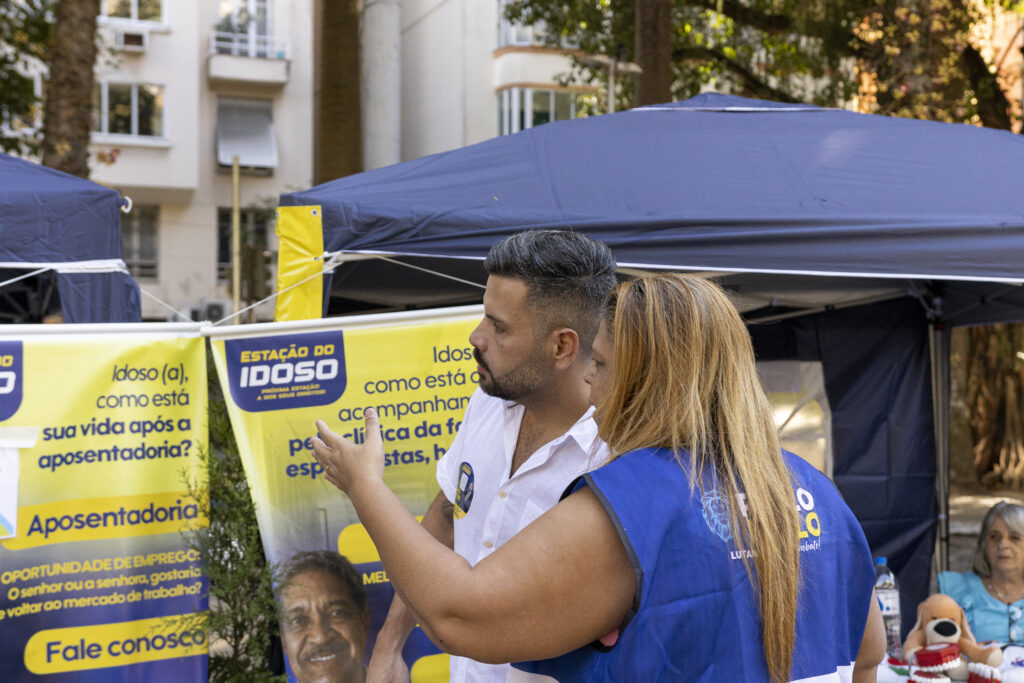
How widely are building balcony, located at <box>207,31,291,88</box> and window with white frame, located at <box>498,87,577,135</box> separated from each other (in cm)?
605

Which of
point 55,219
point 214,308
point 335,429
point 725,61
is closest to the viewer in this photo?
point 335,429

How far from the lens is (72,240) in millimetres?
4008

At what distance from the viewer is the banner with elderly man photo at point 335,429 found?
3.36 m

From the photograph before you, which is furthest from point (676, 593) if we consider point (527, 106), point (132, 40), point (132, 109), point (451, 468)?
point (132, 109)

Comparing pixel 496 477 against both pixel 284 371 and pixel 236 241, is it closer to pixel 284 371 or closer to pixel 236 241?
pixel 284 371

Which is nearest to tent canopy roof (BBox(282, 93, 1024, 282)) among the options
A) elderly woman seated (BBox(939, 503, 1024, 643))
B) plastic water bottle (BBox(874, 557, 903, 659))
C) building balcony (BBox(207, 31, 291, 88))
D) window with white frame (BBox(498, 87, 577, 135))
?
elderly woman seated (BBox(939, 503, 1024, 643))

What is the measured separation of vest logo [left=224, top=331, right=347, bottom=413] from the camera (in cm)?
342

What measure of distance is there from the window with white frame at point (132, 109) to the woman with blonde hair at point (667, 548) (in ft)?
79.2

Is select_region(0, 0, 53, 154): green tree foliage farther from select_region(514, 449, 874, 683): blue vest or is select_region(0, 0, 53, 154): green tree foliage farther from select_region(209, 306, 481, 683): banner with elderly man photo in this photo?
select_region(514, 449, 874, 683): blue vest

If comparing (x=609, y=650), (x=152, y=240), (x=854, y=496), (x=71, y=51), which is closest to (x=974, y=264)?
(x=854, y=496)

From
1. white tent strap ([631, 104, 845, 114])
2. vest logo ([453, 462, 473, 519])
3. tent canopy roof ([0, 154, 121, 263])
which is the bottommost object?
vest logo ([453, 462, 473, 519])

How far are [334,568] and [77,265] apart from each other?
1.68 m

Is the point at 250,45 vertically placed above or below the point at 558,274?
above

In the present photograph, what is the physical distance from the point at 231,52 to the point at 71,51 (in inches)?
756
